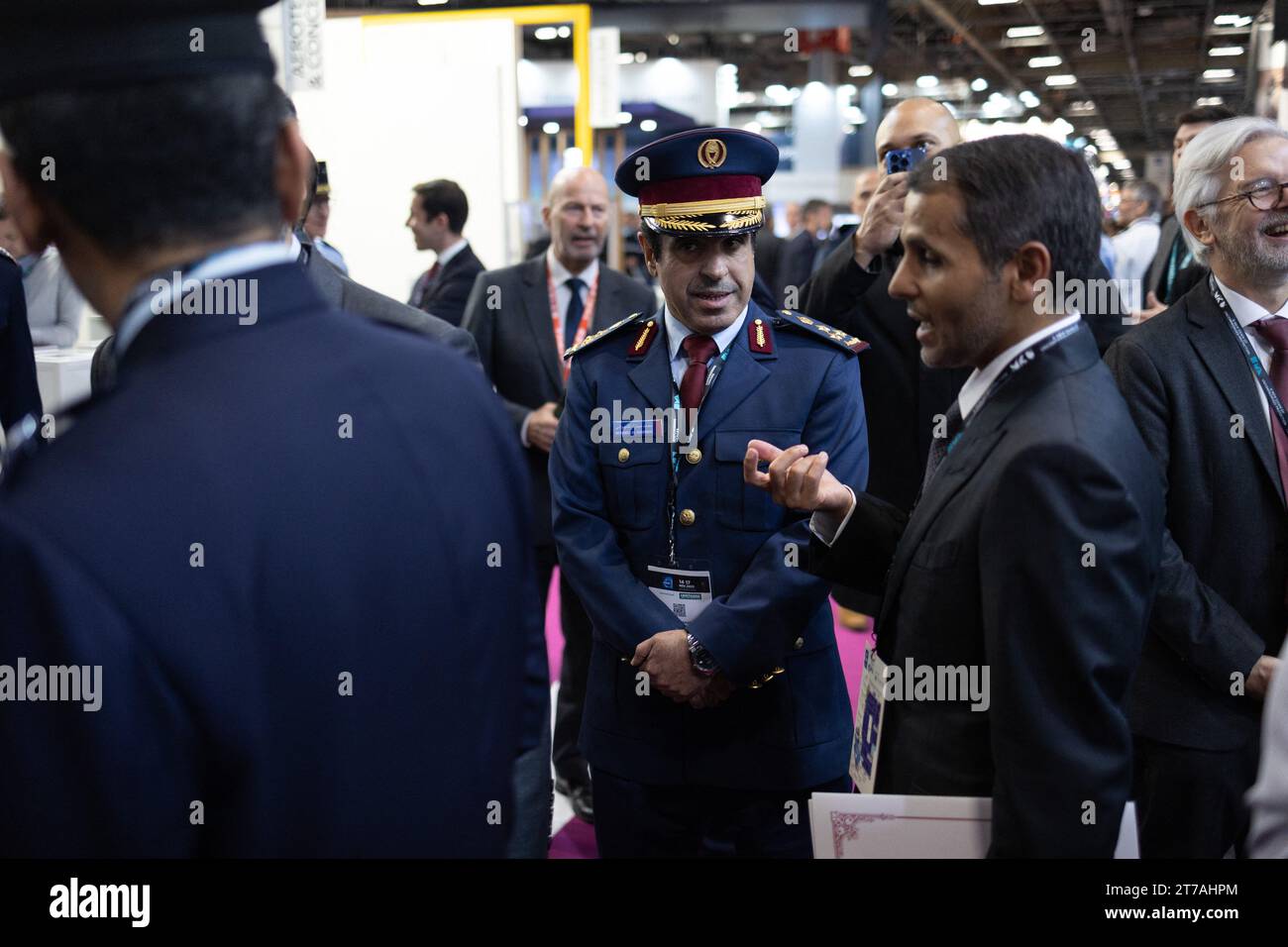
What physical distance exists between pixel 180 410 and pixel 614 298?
2872 millimetres

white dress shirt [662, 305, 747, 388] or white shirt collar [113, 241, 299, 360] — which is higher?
white shirt collar [113, 241, 299, 360]

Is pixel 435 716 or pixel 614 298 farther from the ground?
pixel 614 298

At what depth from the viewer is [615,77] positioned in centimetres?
874

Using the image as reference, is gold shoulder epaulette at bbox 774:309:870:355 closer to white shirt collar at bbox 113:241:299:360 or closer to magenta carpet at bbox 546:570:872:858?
magenta carpet at bbox 546:570:872:858

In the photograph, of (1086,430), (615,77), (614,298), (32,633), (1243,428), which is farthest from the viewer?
(615,77)

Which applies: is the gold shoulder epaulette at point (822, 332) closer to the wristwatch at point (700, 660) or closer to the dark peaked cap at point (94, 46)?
the wristwatch at point (700, 660)

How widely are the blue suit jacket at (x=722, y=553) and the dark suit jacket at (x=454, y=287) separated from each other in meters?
2.34

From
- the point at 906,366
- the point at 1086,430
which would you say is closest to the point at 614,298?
the point at 906,366

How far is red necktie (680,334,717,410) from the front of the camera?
212 cm

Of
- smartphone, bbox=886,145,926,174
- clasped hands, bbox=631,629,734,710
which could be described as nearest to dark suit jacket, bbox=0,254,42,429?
clasped hands, bbox=631,629,734,710

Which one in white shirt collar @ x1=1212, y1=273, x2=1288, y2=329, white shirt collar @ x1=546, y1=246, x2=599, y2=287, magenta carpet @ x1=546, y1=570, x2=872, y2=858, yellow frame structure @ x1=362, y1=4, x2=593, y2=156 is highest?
yellow frame structure @ x1=362, y1=4, x2=593, y2=156

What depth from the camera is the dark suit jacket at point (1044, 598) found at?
1249 mm

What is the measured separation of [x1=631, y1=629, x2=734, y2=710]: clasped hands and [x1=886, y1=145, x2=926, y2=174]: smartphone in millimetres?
1357

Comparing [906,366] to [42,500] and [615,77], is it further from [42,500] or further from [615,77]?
[615,77]
